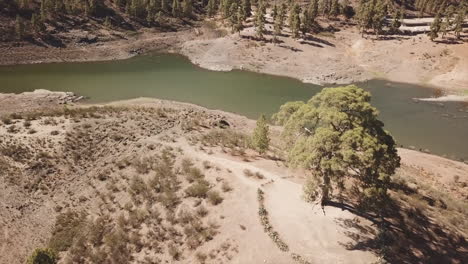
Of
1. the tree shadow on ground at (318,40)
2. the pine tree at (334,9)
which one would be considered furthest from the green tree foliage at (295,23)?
the pine tree at (334,9)

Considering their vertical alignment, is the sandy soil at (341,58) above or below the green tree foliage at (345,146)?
below

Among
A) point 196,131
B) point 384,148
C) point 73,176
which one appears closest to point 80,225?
point 73,176

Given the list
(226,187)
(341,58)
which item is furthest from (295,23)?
(226,187)

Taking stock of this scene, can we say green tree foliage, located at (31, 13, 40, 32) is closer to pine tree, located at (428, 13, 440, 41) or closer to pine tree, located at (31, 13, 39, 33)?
pine tree, located at (31, 13, 39, 33)

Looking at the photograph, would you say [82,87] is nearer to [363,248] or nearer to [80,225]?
[80,225]

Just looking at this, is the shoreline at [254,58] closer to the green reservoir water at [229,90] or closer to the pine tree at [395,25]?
the green reservoir water at [229,90]

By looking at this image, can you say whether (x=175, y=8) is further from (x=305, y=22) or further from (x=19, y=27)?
(x=19, y=27)
